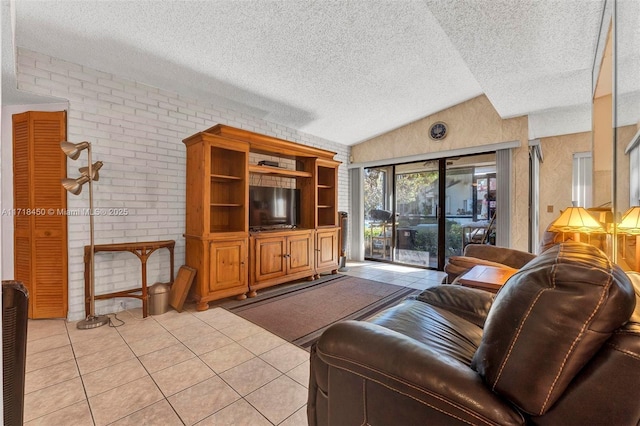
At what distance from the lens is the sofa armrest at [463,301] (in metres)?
1.72

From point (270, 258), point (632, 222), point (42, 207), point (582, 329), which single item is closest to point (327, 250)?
point (270, 258)

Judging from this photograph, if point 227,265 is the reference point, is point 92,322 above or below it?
below

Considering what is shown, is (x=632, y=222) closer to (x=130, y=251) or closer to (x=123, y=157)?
(x=130, y=251)

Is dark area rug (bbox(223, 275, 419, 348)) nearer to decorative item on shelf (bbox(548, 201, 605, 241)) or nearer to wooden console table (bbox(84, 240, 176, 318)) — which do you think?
wooden console table (bbox(84, 240, 176, 318))

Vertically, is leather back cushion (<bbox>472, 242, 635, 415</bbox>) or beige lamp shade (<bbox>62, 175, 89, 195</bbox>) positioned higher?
beige lamp shade (<bbox>62, 175, 89, 195</bbox>)

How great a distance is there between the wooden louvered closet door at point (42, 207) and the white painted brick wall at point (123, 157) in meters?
0.11

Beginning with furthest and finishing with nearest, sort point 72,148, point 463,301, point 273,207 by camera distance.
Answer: point 273,207 → point 72,148 → point 463,301

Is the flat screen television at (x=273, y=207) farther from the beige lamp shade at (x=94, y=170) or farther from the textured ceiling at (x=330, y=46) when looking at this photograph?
the beige lamp shade at (x=94, y=170)

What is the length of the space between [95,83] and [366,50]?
2695mm

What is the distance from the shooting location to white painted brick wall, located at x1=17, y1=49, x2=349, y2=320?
2.74 meters

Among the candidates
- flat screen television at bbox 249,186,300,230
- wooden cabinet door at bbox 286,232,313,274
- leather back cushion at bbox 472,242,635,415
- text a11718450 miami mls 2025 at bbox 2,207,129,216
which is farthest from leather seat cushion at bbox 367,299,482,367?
text a11718450 miami mls 2025 at bbox 2,207,129,216

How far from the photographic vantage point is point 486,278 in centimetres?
209

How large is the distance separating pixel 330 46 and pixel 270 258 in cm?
246

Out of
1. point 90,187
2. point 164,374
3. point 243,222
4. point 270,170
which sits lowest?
point 164,374
